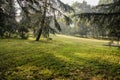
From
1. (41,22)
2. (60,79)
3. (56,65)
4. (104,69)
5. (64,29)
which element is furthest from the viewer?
(64,29)

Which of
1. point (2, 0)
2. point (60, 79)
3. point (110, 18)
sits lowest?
point (60, 79)

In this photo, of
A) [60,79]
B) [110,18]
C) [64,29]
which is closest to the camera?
[60,79]

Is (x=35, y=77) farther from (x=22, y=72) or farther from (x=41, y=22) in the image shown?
(x=41, y=22)

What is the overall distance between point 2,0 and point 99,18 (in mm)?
5013

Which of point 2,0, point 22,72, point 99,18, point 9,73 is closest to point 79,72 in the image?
point 22,72

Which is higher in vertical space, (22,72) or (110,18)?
(110,18)

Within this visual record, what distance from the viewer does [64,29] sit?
65250 millimetres

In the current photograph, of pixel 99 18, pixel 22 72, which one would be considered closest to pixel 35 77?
pixel 22 72

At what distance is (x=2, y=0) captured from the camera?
9180mm

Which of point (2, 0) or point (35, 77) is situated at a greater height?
point (2, 0)

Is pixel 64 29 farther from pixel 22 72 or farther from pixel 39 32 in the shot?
pixel 22 72

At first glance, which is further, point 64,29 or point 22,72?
point 64,29

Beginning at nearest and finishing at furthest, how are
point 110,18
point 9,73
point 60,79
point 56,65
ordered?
point 60,79, point 9,73, point 56,65, point 110,18

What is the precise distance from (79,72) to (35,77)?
174cm
